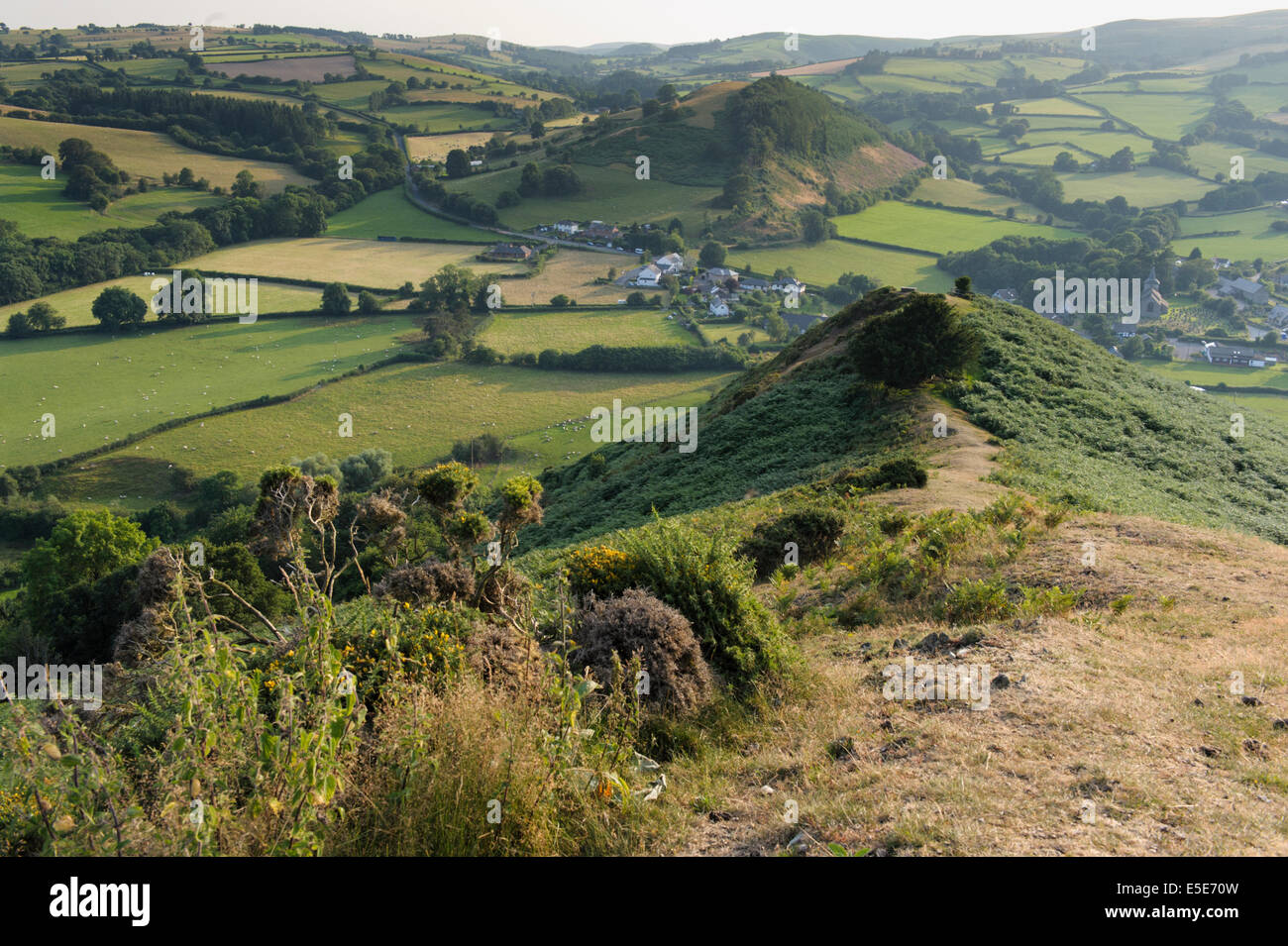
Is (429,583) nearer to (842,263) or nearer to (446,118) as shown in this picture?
(842,263)

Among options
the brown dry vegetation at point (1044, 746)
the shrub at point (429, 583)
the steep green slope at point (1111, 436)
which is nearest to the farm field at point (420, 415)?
the steep green slope at point (1111, 436)

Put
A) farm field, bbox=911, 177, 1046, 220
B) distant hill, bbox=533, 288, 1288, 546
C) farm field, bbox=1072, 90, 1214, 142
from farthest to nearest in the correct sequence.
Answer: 1. farm field, bbox=1072, 90, 1214, 142
2. farm field, bbox=911, 177, 1046, 220
3. distant hill, bbox=533, 288, 1288, 546

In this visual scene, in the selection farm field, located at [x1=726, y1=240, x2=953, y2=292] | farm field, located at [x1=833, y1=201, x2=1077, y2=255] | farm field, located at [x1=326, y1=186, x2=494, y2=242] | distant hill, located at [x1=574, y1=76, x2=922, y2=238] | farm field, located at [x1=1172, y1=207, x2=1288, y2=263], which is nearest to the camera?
farm field, located at [x1=326, y1=186, x2=494, y2=242]

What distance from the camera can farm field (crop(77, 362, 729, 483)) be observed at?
150ft

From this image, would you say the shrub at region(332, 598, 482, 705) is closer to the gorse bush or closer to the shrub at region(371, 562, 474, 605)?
the shrub at region(371, 562, 474, 605)

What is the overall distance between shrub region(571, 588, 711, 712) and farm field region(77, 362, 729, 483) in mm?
36601

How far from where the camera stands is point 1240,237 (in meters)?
105

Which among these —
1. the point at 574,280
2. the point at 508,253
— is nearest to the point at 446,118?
the point at 508,253

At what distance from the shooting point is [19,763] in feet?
12.9

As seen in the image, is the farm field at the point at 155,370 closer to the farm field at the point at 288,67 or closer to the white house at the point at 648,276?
the white house at the point at 648,276

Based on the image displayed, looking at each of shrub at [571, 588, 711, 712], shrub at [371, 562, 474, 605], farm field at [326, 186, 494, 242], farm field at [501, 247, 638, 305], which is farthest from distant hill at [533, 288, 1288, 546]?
farm field at [326, 186, 494, 242]
